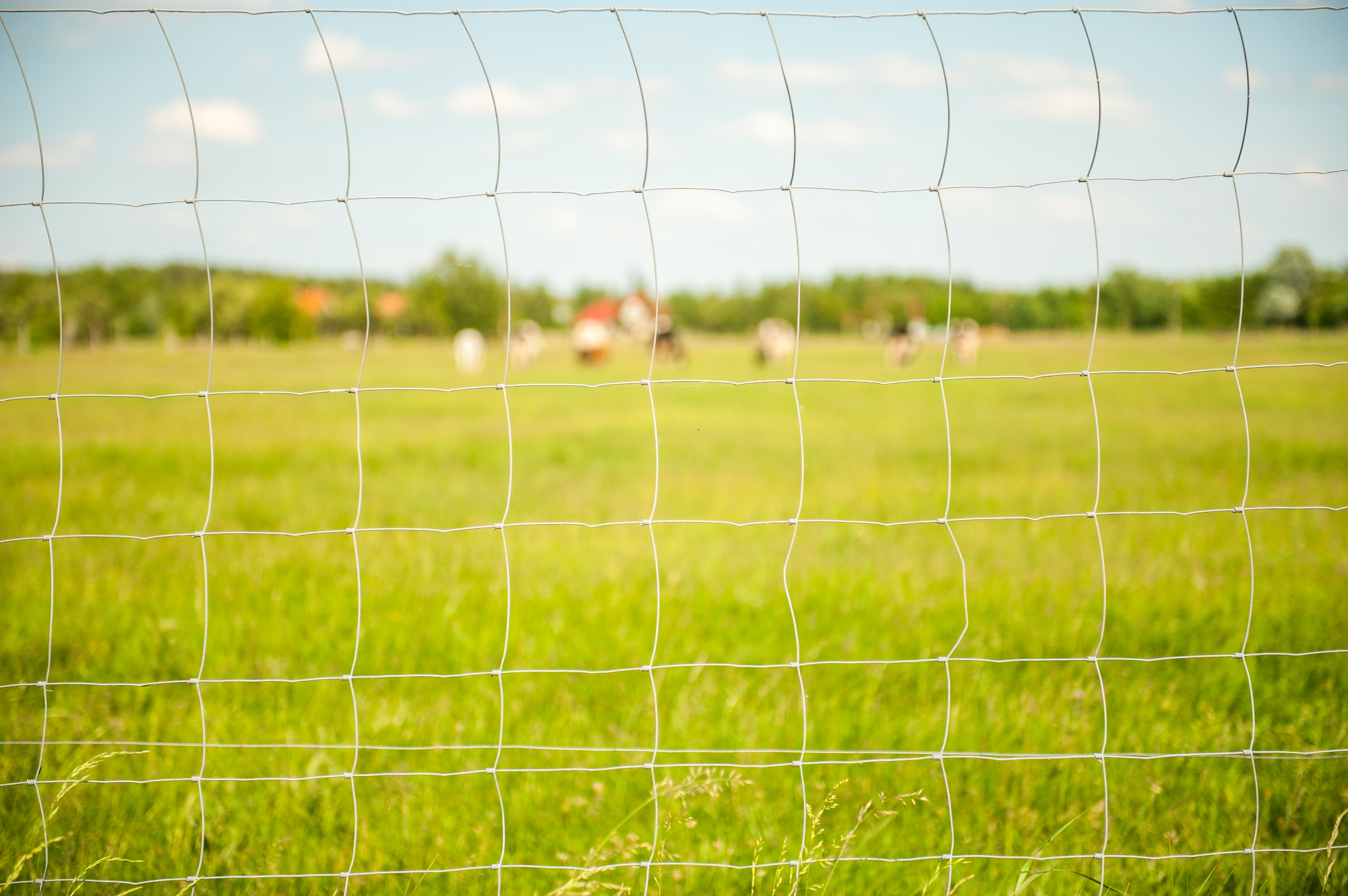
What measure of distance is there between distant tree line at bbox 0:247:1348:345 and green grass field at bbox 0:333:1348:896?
1.48m

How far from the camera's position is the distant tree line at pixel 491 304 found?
630 inches

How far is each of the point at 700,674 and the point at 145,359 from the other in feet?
99.3

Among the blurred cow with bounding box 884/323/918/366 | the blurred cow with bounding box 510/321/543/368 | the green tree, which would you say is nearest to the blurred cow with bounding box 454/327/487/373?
the green tree

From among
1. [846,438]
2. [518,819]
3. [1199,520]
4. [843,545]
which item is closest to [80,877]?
[518,819]

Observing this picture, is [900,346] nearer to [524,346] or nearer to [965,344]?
[965,344]

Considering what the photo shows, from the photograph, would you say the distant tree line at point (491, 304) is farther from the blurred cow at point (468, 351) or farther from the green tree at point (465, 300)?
the blurred cow at point (468, 351)

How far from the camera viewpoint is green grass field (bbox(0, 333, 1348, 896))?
242 centimetres

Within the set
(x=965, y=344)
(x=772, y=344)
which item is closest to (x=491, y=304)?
(x=772, y=344)

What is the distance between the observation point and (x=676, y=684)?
11.2 ft

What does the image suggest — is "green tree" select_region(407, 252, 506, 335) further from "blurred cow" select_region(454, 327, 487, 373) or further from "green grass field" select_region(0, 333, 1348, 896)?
"green grass field" select_region(0, 333, 1348, 896)

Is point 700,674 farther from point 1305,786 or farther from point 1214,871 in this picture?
point 1305,786

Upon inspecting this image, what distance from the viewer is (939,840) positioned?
8.21 feet

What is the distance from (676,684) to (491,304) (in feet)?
134

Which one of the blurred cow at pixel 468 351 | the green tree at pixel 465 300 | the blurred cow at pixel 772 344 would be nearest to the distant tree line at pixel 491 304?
the green tree at pixel 465 300
